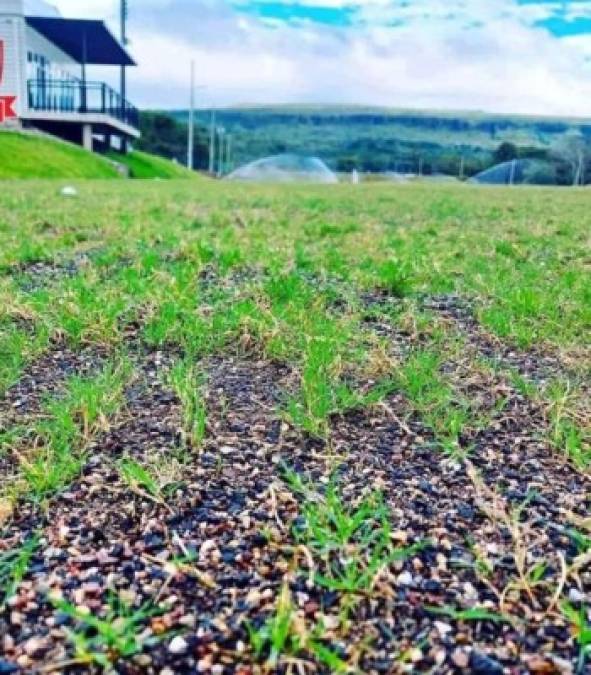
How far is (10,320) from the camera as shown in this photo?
2590 mm

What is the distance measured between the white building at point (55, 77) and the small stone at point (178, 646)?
2384cm

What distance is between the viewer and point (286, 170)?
3831 cm

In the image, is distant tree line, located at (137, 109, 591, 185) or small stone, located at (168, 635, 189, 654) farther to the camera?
distant tree line, located at (137, 109, 591, 185)

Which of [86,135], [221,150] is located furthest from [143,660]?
[221,150]

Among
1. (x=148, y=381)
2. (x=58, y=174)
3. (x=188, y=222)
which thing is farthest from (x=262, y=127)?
(x=148, y=381)

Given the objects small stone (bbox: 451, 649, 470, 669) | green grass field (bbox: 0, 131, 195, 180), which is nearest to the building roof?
green grass field (bbox: 0, 131, 195, 180)

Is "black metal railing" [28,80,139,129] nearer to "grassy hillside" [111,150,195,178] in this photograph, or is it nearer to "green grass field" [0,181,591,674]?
"grassy hillside" [111,150,195,178]

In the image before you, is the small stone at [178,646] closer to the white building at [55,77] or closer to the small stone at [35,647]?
the small stone at [35,647]

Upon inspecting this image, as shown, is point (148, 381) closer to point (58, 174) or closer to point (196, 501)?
point (196, 501)

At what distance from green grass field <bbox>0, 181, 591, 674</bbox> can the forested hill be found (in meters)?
38.9

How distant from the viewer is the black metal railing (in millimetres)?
23797

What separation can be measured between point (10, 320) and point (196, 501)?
1470 millimetres

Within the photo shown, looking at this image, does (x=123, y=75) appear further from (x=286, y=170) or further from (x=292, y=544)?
(x=292, y=544)

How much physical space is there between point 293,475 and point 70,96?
25.9 metres
